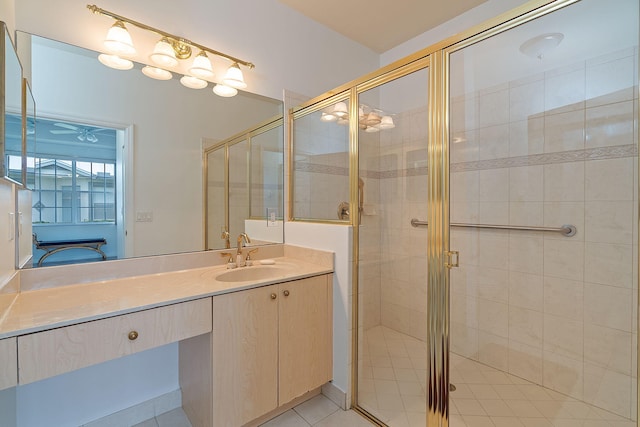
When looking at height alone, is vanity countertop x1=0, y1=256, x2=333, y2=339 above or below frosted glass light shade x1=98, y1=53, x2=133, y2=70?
below

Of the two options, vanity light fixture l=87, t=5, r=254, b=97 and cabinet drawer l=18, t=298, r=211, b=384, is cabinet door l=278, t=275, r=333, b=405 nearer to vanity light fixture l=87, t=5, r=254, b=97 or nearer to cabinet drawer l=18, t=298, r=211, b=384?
cabinet drawer l=18, t=298, r=211, b=384

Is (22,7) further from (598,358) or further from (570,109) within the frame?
(598,358)

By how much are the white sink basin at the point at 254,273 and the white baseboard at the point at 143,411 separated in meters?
0.73

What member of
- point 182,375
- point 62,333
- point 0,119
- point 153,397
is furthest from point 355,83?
point 153,397

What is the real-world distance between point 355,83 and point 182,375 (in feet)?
6.67

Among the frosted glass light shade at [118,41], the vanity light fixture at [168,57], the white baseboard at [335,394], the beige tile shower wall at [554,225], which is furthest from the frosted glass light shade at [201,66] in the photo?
the white baseboard at [335,394]

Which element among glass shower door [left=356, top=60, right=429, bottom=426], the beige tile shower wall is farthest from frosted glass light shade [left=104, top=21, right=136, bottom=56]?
the beige tile shower wall

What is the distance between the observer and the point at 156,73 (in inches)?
64.4

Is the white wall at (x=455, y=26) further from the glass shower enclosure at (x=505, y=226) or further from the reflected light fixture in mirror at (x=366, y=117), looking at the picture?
the reflected light fixture in mirror at (x=366, y=117)

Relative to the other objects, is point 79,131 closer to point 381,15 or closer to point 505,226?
point 381,15

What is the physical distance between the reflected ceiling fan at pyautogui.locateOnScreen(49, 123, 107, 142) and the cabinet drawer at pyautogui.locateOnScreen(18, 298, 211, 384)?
95cm

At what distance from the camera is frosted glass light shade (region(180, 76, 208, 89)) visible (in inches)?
68.4

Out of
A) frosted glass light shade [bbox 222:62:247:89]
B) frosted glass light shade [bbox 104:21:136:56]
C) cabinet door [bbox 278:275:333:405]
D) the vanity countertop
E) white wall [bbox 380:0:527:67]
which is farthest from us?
white wall [bbox 380:0:527:67]

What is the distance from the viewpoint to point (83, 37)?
1431mm
